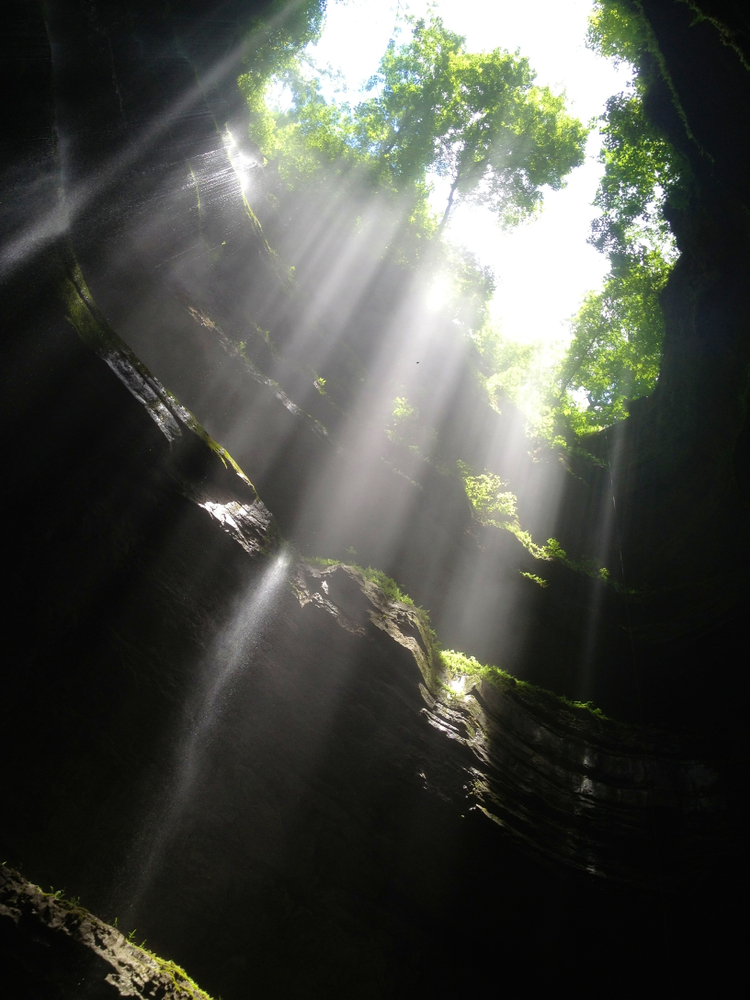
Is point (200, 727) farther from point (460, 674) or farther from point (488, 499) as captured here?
point (488, 499)

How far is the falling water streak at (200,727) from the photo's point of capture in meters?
7.56

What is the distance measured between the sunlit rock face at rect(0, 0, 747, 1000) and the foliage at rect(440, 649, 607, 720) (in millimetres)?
340

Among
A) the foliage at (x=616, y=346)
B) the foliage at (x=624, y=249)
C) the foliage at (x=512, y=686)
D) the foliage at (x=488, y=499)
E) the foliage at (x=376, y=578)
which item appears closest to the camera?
the foliage at (x=376, y=578)

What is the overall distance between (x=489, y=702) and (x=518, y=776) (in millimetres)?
1299

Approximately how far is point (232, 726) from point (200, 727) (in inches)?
20.2

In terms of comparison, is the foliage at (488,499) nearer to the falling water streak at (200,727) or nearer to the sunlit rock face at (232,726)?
the sunlit rock face at (232,726)

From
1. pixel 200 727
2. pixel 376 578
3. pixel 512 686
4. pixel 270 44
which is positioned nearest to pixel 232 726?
pixel 200 727

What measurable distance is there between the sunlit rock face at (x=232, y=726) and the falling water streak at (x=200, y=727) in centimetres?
4

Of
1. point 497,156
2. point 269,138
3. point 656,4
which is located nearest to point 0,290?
point 656,4

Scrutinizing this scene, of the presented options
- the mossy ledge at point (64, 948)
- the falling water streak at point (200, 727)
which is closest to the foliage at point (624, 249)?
the falling water streak at point (200, 727)

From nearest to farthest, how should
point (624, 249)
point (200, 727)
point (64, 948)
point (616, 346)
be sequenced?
point (64, 948), point (200, 727), point (624, 249), point (616, 346)

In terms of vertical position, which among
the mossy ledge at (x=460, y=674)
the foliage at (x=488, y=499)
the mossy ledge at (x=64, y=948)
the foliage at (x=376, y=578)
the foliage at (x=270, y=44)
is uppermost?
the foliage at (x=270, y=44)

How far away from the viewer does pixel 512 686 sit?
9.93 m

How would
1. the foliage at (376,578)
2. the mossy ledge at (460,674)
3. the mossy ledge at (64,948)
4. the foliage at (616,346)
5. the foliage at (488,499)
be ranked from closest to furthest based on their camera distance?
the mossy ledge at (64,948)
the foliage at (376,578)
the mossy ledge at (460,674)
the foliage at (488,499)
the foliage at (616,346)
